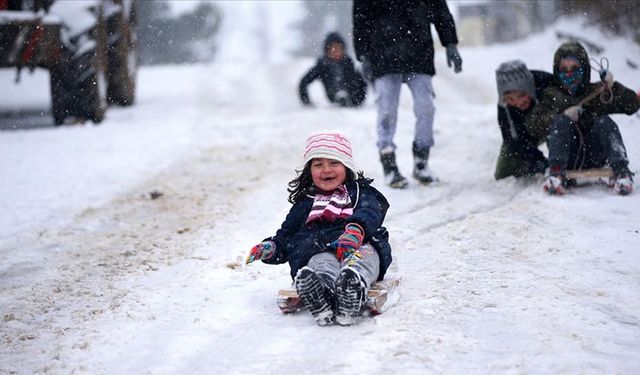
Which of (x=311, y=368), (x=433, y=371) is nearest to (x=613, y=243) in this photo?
(x=433, y=371)

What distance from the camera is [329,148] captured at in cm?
326

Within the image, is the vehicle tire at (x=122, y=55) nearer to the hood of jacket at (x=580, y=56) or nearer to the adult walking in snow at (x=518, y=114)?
the adult walking in snow at (x=518, y=114)

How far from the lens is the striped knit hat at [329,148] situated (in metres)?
3.25

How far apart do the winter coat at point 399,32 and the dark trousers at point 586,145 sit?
3.82ft

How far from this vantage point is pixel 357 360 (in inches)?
90.3

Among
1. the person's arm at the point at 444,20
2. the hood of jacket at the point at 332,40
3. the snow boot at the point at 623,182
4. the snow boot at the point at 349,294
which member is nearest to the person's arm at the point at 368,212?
the snow boot at the point at 349,294

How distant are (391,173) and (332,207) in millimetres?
2267

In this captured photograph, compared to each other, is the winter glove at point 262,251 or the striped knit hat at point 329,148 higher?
the striped knit hat at point 329,148

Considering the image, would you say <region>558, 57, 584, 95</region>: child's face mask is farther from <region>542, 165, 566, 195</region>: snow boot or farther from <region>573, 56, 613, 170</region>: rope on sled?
<region>542, 165, 566, 195</region>: snow boot

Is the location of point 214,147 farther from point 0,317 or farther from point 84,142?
point 0,317

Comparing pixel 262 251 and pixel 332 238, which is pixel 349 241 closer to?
pixel 332 238

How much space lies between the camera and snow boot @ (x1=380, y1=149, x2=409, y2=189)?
5.30m

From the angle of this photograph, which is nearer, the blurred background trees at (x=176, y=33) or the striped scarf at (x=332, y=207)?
the striped scarf at (x=332, y=207)

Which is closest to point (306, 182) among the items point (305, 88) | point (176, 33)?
point (305, 88)
